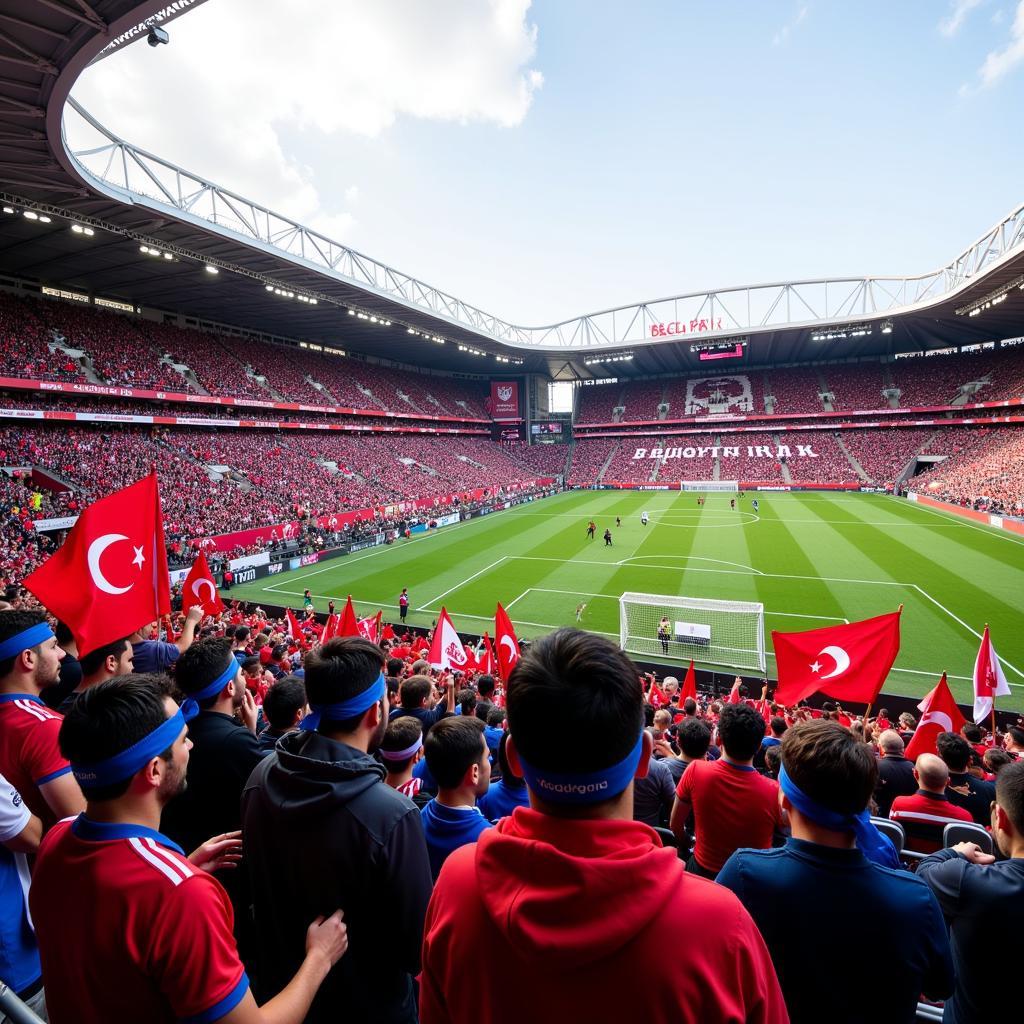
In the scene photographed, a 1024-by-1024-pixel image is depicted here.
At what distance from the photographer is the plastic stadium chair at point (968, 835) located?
12.3ft

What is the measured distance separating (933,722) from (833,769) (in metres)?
7.23

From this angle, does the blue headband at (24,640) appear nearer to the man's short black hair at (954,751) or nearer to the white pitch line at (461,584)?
the man's short black hair at (954,751)

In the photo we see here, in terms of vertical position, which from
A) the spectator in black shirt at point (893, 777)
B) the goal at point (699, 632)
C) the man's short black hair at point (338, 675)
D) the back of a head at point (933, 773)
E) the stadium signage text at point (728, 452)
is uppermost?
the stadium signage text at point (728, 452)

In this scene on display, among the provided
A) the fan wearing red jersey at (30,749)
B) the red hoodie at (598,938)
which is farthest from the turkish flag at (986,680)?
the fan wearing red jersey at (30,749)

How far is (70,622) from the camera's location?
18.5ft

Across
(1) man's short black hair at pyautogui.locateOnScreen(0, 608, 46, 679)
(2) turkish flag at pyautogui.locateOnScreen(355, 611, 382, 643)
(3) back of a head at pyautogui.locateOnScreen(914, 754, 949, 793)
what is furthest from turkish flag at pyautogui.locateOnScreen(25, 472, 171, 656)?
(3) back of a head at pyautogui.locateOnScreen(914, 754, 949, 793)

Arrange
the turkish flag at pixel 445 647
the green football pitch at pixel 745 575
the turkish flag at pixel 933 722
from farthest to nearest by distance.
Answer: the green football pitch at pixel 745 575
the turkish flag at pixel 445 647
the turkish flag at pixel 933 722

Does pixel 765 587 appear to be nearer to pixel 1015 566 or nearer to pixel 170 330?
pixel 1015 566

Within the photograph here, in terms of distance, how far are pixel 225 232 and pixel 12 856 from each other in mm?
30636

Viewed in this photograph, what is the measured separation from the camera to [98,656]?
4.93 metres

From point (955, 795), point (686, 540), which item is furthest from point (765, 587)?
point (955, 795)

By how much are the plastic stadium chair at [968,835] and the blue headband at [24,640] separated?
6.31 m

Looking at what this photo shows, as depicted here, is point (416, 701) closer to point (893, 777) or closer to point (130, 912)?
point (130, 912)

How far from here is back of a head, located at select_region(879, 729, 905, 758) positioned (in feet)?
19.7
